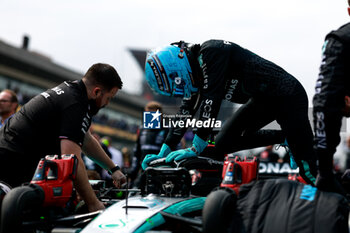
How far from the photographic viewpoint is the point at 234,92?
4.32m

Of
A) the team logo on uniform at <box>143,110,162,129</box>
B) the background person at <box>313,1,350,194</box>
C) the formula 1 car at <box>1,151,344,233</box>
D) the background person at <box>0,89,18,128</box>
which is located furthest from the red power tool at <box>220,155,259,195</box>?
the background person at <box>0,89,18,128</box>

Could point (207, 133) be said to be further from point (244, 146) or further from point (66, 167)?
point (66, 167)

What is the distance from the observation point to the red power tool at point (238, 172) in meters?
3.18

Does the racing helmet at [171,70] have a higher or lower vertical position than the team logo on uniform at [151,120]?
higher

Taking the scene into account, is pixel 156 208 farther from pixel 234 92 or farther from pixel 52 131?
pixel 234 92

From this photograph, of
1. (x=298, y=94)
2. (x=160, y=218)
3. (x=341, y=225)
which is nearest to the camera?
(x=341, y=225)

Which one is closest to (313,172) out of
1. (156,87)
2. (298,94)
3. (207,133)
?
(298,94)

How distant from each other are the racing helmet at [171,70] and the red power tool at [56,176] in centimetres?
123

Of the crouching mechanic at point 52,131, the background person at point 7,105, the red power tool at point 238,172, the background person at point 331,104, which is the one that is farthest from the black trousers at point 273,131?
the background person at point 7,105

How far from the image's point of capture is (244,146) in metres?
4.35

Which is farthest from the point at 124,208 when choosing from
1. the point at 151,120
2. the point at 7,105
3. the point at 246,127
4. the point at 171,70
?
the point at 7,105

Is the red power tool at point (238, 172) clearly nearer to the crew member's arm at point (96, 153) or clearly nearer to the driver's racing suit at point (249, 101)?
the driver's racing suit at point (249, 101)

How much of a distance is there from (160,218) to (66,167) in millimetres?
724

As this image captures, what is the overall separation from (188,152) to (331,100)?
1.24 m
